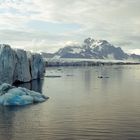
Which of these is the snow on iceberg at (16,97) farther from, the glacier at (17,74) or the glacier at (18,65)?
the glacier at (18,65)

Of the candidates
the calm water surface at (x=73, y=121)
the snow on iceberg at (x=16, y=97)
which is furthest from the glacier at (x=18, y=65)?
the calm water surface at (x=73, y=121)

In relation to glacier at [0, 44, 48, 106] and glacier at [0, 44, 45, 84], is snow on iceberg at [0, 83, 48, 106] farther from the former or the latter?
glacier at [0, 44, 45, 84]

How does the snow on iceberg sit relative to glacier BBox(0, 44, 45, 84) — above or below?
below

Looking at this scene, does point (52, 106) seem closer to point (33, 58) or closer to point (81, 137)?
point (81, 137)

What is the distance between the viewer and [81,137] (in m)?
22.7

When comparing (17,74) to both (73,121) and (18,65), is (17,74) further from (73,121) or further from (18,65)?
(73,121)

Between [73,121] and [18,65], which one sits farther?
[18,65]

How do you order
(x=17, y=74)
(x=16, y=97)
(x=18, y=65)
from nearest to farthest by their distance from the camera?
(x=16, y=97) → (x=18, y=65) → (x=17, y=74)

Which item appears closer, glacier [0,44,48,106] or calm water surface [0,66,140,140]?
calm water surface [0,66,140,140]

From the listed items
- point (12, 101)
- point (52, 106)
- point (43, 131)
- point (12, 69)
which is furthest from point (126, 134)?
point (12, 69)

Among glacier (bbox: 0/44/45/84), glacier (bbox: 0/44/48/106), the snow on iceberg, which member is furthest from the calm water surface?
glacier (bbox: 0/44/45/84)

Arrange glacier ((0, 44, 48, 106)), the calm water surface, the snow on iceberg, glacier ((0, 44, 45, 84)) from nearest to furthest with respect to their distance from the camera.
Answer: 1. the calm water surface
2. the snow on iceberg
3. glacier ((0, 44, 48, 106))
4. glacier ((0, 44, 45, 84))

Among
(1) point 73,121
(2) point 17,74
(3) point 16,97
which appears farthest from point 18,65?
(1) point 73,121

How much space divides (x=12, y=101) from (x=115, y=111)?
10.6 metres
